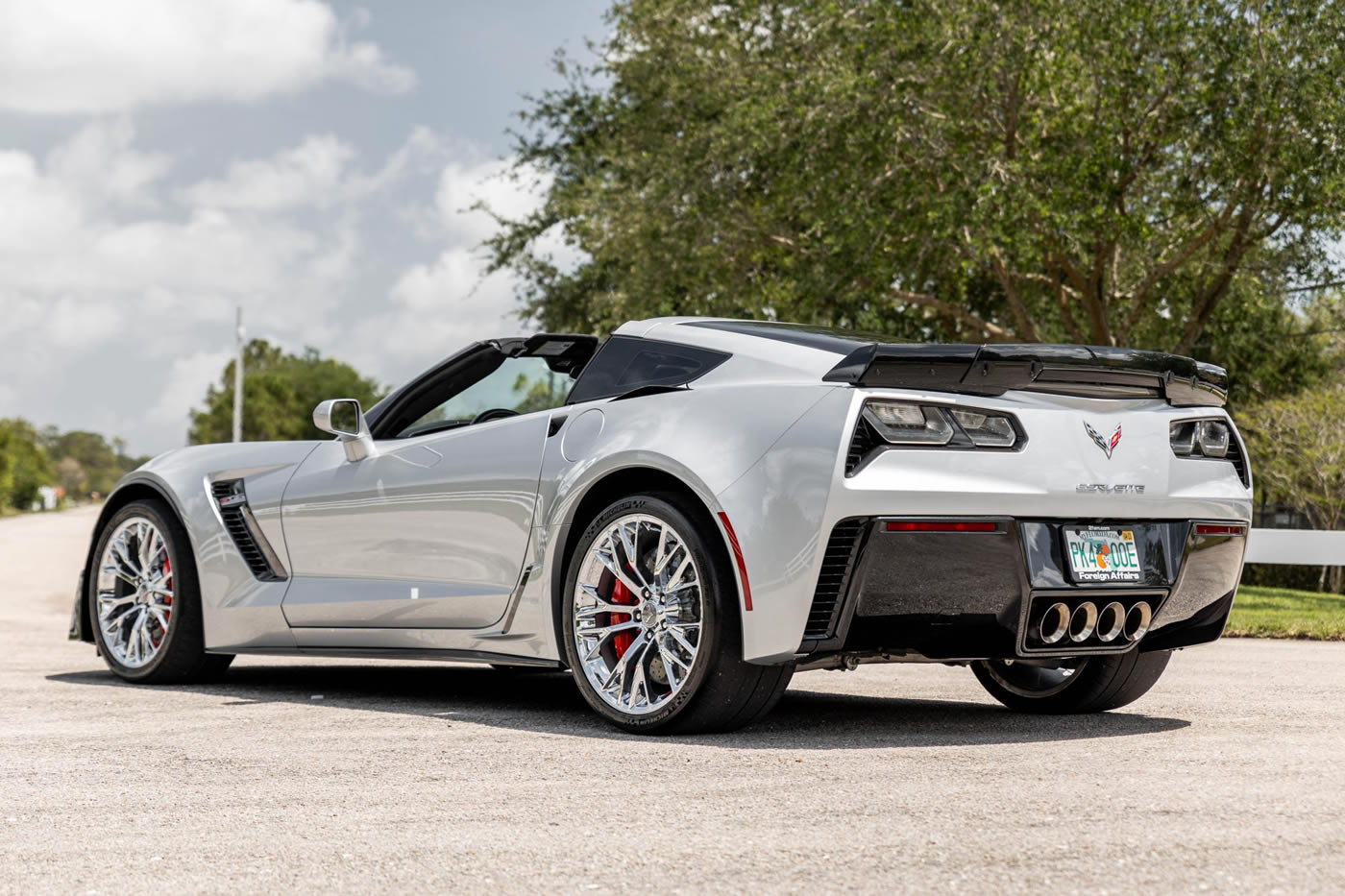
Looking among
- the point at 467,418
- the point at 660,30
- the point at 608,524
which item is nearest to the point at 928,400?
the point at 608,524

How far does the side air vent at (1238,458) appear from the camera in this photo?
570 centimetres

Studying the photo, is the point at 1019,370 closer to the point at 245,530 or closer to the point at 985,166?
the point at 245,530

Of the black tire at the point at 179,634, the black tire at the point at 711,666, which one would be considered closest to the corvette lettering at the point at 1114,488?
the black tire at the point at 711,666

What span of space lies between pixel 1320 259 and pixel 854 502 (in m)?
17.3

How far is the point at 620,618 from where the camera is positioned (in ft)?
17.7

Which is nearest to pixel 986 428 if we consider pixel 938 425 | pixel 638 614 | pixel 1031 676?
pixel 938 425

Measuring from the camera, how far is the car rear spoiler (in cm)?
488

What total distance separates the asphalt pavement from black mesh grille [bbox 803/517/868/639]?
40cm

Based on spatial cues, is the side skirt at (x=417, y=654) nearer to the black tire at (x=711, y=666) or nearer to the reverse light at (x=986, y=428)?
the black tire at (x=711, y=666)

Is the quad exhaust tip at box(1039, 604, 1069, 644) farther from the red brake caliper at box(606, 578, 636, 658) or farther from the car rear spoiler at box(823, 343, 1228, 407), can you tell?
the red brake caliper at box(606, 578, 636, 658)

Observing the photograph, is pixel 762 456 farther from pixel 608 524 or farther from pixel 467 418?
pixel 467 418

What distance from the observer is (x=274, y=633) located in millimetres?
6809

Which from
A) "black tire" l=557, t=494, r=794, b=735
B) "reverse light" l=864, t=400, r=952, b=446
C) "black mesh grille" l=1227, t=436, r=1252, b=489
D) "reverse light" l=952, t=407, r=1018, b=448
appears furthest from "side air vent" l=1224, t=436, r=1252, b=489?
"black tire" l=557, t=494, r=794, b=735

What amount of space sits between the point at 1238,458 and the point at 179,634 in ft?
14.9
